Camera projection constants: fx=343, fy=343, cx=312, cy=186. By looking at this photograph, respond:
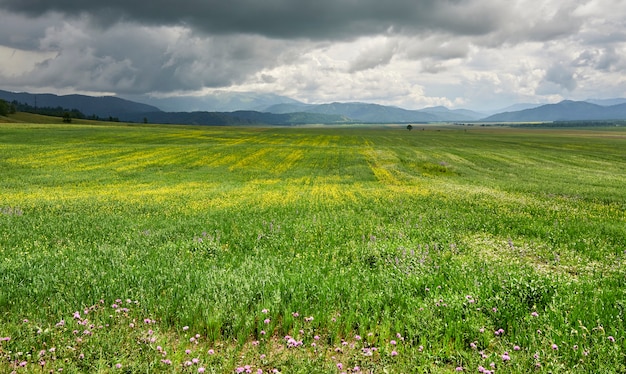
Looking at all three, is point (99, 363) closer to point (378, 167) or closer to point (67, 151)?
point (378, 167)

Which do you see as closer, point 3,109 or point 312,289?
point 312,289

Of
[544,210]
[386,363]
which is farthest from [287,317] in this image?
[544,210]

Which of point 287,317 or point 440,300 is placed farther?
point 440,300

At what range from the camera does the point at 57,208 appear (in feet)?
63.3

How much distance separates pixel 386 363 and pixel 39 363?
200 inches

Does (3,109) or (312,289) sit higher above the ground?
(3,109)

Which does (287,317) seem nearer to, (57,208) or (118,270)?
(118,270)

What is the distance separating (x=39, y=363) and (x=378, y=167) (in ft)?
153

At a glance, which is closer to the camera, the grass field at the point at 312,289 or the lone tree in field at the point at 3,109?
the grass field at the point at 312,289

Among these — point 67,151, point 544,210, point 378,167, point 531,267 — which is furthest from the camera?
point 67,151

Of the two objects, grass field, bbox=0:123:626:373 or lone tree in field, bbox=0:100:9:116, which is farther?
lone tree in field, bbox=0:100:9:116

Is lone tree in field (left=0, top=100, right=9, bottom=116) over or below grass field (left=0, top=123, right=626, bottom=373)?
over

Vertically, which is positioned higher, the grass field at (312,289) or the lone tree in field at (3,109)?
the lone tree in field at (3,109)

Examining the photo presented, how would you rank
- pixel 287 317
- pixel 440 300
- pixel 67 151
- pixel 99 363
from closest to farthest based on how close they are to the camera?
1. pixel 99 363
2. pixel 287 317
3. pixel 440 300
4. pixel 67 151
